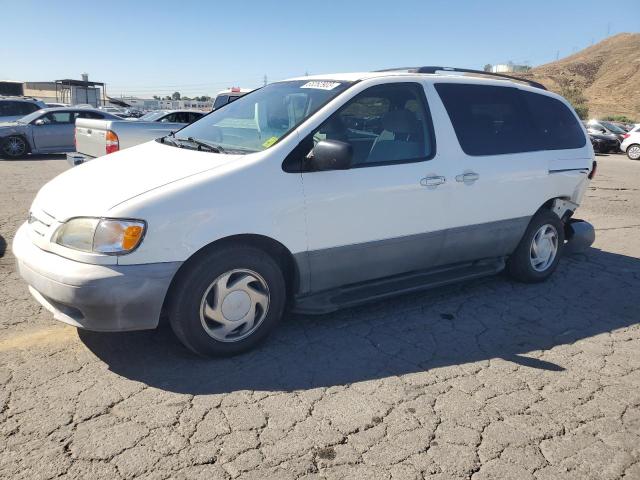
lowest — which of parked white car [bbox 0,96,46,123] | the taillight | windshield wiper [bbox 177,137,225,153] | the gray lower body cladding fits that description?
the gray lower body cladding

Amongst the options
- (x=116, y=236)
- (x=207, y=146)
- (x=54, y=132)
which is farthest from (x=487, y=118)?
(x=54, y=132)

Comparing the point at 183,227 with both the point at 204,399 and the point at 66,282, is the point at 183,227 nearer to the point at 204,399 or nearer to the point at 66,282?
the point at 66,282

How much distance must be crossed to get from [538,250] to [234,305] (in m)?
3.20

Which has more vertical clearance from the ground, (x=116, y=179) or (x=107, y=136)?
(x=107, y=136)

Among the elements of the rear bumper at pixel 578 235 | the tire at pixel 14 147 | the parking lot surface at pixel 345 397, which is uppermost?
the tire at pixel 14 147

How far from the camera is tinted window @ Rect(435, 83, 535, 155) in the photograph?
4453mm

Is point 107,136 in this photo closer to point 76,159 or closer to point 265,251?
point 76,159

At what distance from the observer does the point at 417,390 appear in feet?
10.8

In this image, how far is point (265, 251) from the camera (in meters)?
3.67

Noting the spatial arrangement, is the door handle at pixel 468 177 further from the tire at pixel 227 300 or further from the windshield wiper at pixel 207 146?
the windshield wiper at pixel 207 146

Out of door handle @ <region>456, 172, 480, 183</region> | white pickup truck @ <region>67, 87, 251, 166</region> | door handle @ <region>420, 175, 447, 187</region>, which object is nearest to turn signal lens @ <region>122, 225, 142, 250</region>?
door handle @ <region>420, 175, 447, 187</region>

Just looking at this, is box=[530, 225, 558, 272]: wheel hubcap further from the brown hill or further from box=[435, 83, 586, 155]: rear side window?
the brown hill

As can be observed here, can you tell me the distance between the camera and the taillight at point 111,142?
27.2 ft

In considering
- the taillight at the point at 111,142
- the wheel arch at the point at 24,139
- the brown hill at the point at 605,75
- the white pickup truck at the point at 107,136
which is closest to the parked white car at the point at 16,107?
the wheel arch at the point at 24,139
